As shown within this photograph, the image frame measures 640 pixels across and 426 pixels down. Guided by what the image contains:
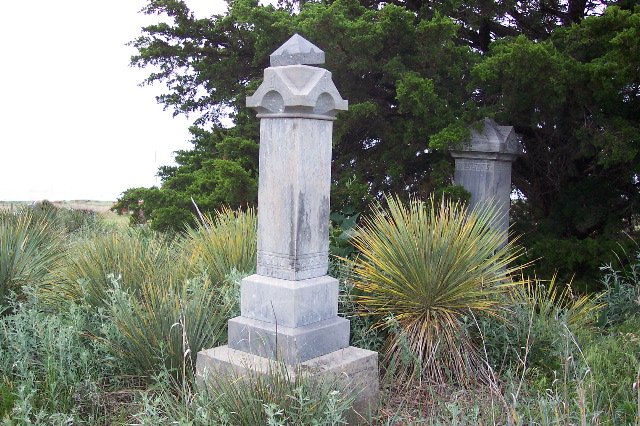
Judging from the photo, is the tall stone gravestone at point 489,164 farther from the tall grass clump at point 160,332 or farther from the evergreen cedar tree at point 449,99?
the tall grass clump at point 160,332

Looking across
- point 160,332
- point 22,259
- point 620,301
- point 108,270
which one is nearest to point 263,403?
point 160,332

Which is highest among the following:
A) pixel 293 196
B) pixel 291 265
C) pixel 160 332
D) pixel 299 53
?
pixel 299 53

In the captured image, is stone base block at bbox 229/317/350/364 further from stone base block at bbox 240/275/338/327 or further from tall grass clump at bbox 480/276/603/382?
tall grass clump at bbox 480/276/603/382

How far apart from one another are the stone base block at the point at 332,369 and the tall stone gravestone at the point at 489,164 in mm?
3814

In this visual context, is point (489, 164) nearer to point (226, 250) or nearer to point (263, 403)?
point (226, 250)

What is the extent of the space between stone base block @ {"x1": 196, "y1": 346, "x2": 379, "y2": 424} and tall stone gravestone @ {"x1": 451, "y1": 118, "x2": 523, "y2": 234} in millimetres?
3814

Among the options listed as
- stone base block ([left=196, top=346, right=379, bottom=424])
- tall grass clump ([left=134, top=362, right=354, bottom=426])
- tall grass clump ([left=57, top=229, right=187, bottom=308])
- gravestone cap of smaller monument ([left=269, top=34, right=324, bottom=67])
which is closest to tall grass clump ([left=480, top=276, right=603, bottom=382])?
stone base block ([left=196, top=346, right=379, bottom=424])

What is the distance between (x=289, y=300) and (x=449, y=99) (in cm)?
448

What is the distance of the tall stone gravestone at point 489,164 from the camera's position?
25.0ft

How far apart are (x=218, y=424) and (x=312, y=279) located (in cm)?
130

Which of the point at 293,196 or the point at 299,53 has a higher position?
the point at 299,53

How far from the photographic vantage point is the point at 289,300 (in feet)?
13.7

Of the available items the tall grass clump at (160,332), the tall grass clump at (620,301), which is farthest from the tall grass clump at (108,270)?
the tall grass clump at (620,301)

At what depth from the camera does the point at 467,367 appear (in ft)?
15.2
